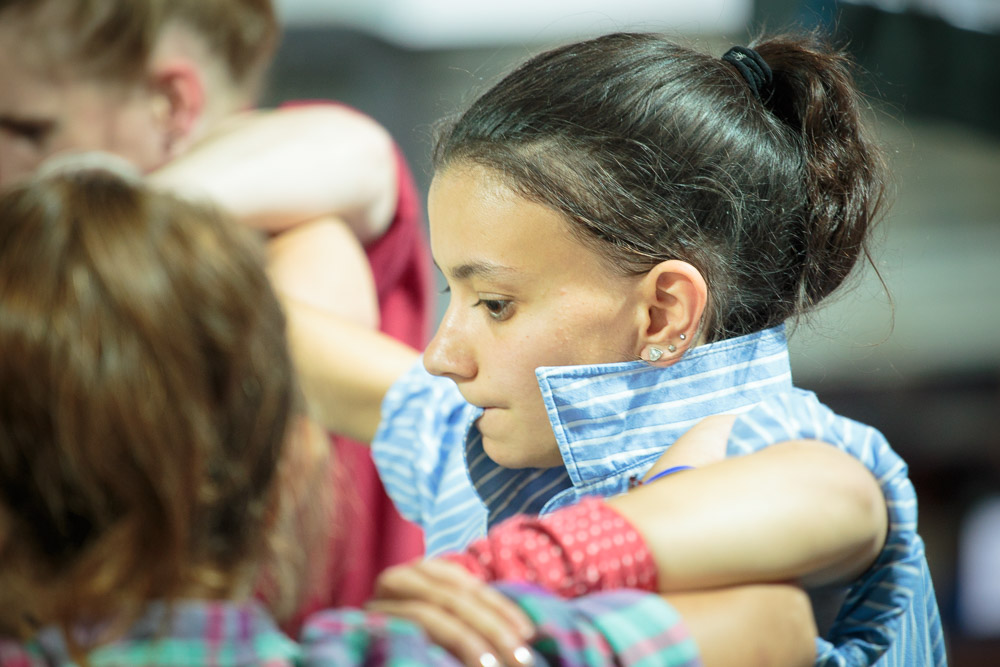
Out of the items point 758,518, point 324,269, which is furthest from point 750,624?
point 324,269

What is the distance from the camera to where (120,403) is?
0.46 metres

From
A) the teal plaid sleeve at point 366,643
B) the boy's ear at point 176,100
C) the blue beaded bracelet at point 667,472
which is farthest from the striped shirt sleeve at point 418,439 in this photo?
the boy's ear at point 176,100

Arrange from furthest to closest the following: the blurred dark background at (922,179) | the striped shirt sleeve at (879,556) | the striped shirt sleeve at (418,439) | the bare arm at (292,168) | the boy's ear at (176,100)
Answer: the blurred dark background at (922,179) < the boy's ear at (176,100) < the bare arm at (292,168) < the striped shirt sleeve at (418,439) < the striped shirt sleeve at (879,556)

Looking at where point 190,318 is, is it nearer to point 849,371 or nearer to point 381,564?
point 381,564

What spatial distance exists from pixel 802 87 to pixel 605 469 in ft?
0.97

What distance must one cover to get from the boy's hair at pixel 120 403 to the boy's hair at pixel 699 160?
255 millimetres

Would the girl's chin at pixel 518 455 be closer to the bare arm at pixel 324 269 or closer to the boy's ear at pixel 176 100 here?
the bare arm at pixel 324 269

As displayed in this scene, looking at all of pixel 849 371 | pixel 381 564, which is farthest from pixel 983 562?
pixel 381 564

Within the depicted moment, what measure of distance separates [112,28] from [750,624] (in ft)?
2.79

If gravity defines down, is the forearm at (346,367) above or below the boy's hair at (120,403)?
below

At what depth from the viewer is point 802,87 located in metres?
0.72

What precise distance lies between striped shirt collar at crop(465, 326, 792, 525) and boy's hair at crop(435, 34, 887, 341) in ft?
0.09

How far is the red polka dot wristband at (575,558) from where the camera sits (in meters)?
0.53

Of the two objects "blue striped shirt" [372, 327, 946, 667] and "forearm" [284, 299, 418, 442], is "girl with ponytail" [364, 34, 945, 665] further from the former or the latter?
"forearm" [284, 299, 418, 442]
